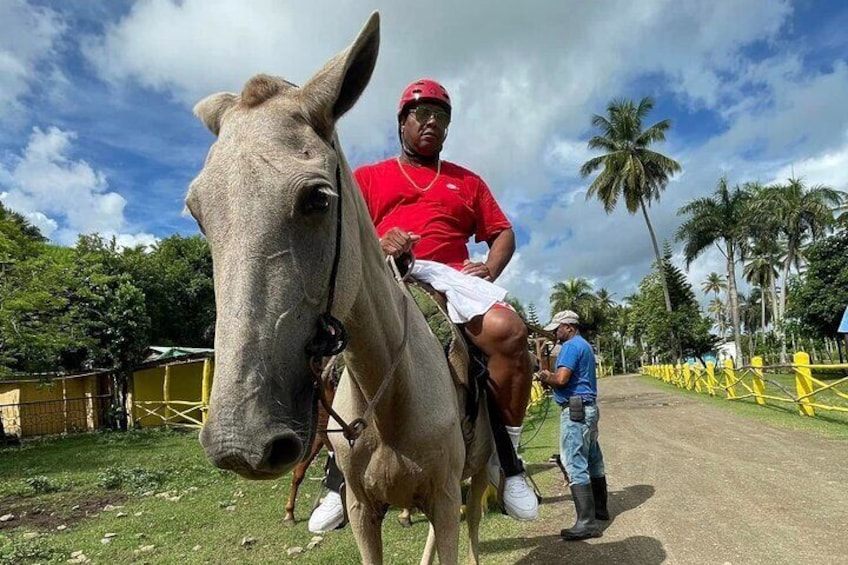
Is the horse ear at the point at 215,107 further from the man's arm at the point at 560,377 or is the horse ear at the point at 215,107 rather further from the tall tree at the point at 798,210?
the tall tree at the point at 798,210

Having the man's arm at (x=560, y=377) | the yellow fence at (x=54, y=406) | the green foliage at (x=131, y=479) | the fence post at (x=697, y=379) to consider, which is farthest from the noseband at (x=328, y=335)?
the fence post at (x=697, y=379)

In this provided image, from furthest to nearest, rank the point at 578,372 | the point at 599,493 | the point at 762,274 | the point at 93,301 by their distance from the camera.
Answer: the point at 762,274, the point at 93,301, the point at 578,372, the point at 599,493

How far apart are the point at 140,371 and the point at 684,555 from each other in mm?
23577

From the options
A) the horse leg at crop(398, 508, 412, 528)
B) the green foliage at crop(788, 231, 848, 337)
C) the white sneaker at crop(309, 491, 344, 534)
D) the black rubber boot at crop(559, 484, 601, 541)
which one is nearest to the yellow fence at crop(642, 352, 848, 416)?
the green foliage at crop(788, 231, 848, 337)

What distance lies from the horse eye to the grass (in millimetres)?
4576

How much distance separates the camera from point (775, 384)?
1509 centimetres

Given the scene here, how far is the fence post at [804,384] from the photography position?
519 inches

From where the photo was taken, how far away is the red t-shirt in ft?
11.5

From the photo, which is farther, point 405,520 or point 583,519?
point 405,520

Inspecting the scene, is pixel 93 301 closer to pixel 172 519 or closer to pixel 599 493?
pixel 172 519

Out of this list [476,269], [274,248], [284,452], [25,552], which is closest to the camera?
[284,452]

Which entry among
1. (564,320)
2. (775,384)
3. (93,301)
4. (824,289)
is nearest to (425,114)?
(564,320)

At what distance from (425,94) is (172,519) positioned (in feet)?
21.8

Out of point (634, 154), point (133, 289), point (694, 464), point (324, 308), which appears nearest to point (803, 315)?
point (634, 154)
